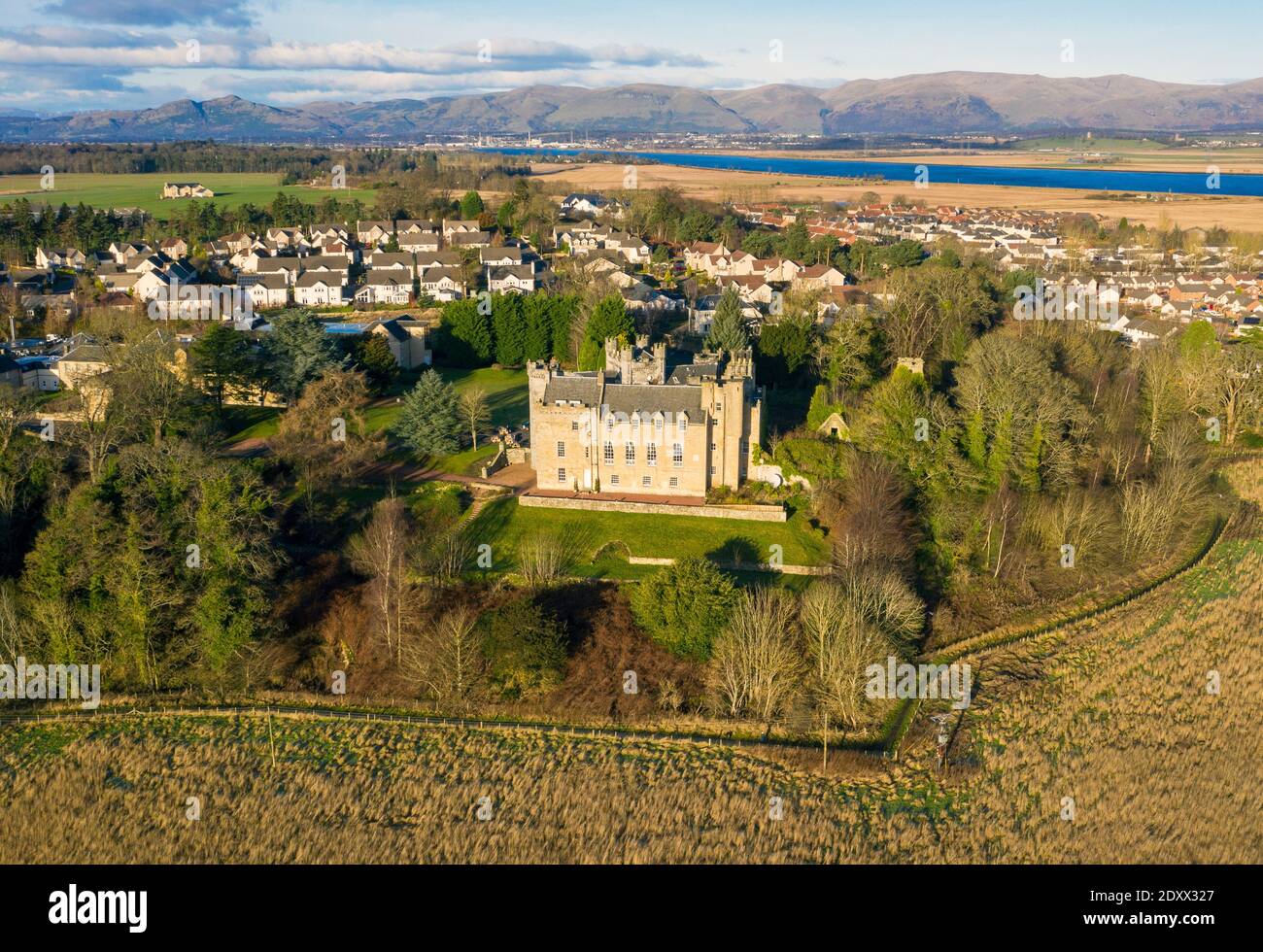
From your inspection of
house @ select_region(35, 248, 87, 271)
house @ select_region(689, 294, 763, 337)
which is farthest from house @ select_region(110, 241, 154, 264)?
house @ select_region(689, 294, 763, 337)

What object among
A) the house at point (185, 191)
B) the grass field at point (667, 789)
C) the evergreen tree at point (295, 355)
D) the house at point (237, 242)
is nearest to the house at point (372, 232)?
the house at point (237, 242)

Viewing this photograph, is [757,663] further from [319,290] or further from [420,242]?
[420,242]

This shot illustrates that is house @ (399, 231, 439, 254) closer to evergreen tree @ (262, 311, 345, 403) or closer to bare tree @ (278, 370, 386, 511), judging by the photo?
evergreen tree @ (262, 311, 345, 403)

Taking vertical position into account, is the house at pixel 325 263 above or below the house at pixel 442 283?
above

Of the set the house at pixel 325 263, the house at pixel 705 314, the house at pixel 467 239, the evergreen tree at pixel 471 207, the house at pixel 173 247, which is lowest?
the house at pixel 705 314

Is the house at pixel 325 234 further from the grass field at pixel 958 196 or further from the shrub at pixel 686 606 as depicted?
the shrub at pixel 686 606

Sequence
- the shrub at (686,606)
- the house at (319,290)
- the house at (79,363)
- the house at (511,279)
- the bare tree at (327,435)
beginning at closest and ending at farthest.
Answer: the shrub at (686,606) → the bare tree at (327,435) → the house at (79,363) → the house at (319,290) → the house at (511,279)

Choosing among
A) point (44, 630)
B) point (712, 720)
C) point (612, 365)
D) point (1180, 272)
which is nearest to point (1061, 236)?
point (1180, 272)
